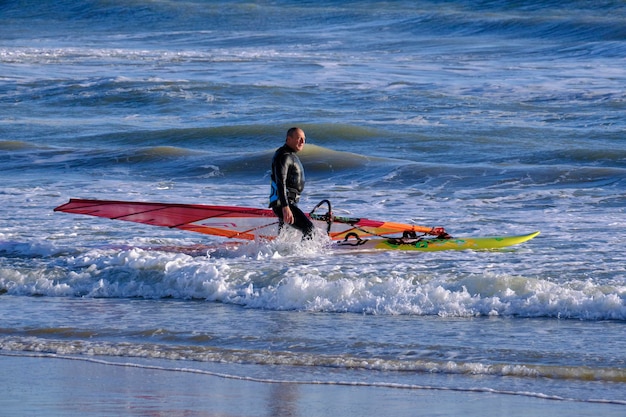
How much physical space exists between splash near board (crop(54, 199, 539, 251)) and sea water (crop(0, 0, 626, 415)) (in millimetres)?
197

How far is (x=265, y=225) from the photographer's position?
35.0 feet

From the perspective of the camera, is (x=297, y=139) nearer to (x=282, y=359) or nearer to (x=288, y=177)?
(x=288, y=177)

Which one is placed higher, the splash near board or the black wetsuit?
the black wetsuit

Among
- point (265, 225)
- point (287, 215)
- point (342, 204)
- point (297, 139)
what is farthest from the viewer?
point (342, 204)

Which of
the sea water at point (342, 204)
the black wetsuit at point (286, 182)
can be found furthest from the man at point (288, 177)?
the sea water at point (342, 204)

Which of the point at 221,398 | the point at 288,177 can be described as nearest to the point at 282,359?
the point at 221,398

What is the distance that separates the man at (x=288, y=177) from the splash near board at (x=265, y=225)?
55cm

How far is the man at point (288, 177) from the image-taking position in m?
9.53

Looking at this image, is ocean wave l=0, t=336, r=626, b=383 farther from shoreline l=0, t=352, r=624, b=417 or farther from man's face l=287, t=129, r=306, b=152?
man's face l=287, t=129, r=306, b=152

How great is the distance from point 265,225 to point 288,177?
41.8 inches

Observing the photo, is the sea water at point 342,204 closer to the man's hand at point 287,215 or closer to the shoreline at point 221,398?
the shoreline at point 221,398

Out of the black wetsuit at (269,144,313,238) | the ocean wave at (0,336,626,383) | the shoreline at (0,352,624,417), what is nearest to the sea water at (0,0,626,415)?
the ocean wave at (0,336,626,383)

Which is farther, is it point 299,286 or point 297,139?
point 297,139

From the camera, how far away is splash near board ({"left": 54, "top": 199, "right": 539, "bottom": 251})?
10570mm
